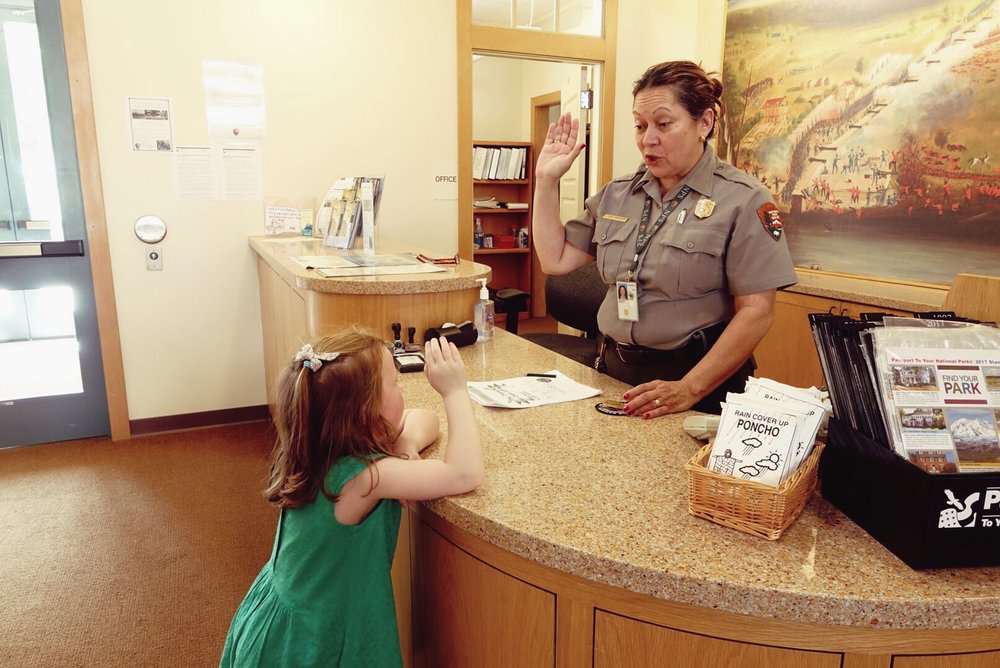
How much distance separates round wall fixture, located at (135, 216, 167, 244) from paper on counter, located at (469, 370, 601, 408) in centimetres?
260

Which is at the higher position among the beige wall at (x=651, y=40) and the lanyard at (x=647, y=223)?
the beige wall at (x=651, y=40)

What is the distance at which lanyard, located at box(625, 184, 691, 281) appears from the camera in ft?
6.19

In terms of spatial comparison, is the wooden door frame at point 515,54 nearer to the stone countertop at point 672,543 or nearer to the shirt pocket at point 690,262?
the shirt pocket at point 690,262

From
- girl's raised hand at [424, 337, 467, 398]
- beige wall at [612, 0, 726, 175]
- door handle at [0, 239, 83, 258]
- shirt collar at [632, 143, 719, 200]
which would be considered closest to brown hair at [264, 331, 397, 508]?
girl's raised hand at [424, 337, 467, 398]

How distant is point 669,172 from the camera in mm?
1868

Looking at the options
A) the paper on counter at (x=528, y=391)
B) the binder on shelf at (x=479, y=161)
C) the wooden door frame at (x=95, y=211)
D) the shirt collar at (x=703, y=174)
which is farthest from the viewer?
the binder on shelf at (x=479, y=161)

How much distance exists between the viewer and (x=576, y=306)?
3.47m

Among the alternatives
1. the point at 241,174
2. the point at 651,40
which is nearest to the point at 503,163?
the point at 651,40

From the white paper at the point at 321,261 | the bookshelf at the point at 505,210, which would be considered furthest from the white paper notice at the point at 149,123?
A: the bookshelf at the point at 505,210

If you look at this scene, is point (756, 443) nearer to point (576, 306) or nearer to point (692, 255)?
point (692, 255)

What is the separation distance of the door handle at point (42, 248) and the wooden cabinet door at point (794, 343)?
141 inches

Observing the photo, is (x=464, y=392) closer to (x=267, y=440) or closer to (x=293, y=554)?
(x=293, y=554)

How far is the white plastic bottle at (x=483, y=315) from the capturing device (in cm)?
235

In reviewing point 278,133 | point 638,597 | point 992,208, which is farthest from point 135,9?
point 992,208
